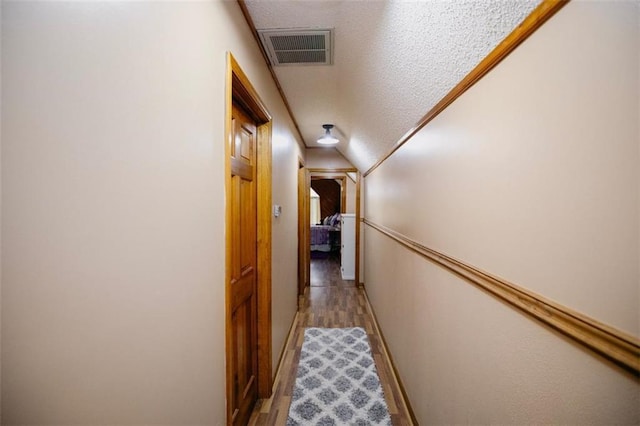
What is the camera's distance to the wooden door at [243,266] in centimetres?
159

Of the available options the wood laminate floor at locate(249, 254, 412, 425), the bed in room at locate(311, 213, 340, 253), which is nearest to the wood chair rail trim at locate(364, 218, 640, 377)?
the wood laminate floor at locate(249, 254, 412, 425)

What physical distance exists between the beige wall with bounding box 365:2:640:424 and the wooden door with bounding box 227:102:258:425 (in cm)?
107

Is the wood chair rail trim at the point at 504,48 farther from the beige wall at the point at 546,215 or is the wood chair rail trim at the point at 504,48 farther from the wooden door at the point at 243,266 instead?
the wooden door at the point at 243,266

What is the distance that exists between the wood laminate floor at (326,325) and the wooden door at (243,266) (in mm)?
186

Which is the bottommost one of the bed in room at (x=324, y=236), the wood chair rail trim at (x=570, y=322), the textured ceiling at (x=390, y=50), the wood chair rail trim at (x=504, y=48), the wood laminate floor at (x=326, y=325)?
the wood laminate floor at (x=326, y=325)

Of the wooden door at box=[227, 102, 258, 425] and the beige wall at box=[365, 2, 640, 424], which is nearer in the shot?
the beige wall at box=[365, 2, 640, 424]

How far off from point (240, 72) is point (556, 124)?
4.19 feet

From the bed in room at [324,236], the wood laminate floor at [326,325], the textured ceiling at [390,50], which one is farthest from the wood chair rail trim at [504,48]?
the bed in room at [324,236]

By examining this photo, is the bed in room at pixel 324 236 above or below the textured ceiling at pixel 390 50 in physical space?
below

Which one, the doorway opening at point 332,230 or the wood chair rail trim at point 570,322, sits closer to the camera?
the wood chair rail trim at point 570,322

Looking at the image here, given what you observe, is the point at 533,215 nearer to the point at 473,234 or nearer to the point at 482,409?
the point at 473,234

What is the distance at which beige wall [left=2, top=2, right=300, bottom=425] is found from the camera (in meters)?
0.45

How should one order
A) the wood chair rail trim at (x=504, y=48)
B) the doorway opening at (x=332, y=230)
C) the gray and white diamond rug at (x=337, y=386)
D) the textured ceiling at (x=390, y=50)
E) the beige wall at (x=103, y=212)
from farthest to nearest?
the doorway opening at (x=332, y=230), the gray and white diamond rug at (x=337, y=386), the textured ceiling at (x=390, y=50), the wood chair rail trim at (x=504, y=48), the beige wall at (x=103, y=212)

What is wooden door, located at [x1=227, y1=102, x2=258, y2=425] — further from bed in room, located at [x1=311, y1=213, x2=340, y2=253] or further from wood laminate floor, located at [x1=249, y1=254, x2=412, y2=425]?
bed in room, located at [x1=311, y1=213, x2=340, y2=253]
